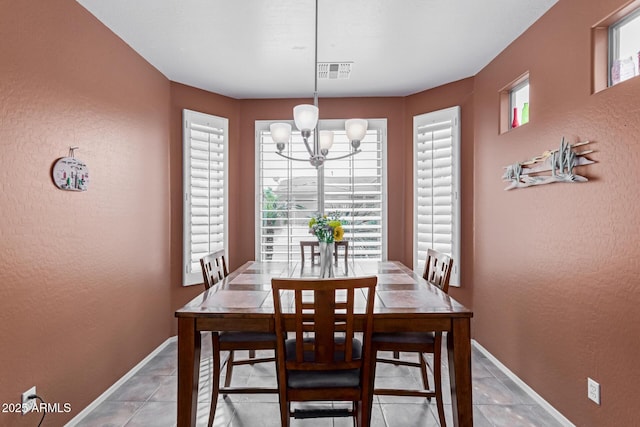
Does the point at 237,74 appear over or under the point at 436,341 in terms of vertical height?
over

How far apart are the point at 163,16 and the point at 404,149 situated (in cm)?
280

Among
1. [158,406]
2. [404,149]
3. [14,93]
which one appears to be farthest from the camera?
[404,149]

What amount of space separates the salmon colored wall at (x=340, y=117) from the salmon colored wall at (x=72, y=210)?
3.74 feet

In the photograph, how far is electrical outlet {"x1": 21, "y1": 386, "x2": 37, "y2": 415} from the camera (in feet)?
6.45

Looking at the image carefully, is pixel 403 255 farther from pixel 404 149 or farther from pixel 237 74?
pixel 237 74

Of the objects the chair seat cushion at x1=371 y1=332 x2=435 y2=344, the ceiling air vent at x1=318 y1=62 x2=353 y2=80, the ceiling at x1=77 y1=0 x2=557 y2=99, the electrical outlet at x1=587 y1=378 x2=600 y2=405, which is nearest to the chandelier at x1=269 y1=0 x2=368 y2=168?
the ceiling at x1=77 y1=0 x2=557 y2=99

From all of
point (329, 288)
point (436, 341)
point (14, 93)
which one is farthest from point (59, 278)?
point (436, 341)

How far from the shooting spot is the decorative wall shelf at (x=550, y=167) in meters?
2.18

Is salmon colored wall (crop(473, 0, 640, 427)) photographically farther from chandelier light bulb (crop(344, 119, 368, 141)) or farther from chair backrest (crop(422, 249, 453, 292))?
chandelier light bulb (crop(344, 119, 368, 141))

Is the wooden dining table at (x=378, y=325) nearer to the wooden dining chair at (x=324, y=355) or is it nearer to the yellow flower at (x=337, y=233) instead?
the wooden dining chair at (x=324, y=355)

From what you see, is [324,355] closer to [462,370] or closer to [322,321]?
[322,321]

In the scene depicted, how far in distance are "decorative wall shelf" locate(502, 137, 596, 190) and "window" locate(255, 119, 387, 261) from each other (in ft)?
5.40

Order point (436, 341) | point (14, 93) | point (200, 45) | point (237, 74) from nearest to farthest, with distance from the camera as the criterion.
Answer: point (14, 93)
point (436, 341)
point (200, 45)
point (237, 74)

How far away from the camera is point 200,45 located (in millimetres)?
3025
